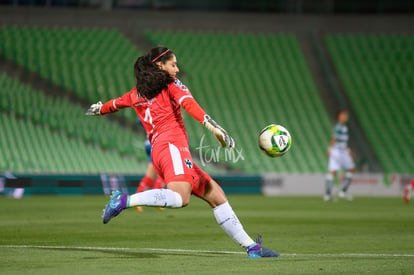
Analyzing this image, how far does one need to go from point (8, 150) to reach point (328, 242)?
61.3 ft

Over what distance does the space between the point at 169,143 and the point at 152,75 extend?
76 cm

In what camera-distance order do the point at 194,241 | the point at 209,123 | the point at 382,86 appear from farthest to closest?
the point at 382,86 < the point at 194,241 < the point at 209,123

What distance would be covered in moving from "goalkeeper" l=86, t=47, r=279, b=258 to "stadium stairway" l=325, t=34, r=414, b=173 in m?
23.1

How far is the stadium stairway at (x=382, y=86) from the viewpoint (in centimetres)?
3278

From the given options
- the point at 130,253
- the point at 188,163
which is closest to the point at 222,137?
the point at 188,163

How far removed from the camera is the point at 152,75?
9.41m

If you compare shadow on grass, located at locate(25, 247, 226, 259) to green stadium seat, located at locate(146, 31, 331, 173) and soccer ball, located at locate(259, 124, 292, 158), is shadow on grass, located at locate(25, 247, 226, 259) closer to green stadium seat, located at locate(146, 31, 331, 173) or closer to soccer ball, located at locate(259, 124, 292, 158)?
soccer ball, located at locate(259, 124, 292, 158)

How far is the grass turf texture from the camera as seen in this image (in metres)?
8.63

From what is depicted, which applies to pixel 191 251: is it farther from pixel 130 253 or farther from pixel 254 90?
pixel 254 90

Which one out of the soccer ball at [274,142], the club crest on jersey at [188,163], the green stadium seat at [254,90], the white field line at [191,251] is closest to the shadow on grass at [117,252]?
the white field line at [191,251]

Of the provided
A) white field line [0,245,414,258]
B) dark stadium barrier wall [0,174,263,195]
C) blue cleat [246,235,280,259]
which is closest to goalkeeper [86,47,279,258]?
blue cleat [246,235,280,259]

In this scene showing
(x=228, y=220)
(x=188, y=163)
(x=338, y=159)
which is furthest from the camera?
(x=338, y=159)

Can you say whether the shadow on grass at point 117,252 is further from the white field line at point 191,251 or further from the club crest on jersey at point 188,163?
the club crest on jersey at point 188,163

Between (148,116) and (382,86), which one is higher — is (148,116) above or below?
below
